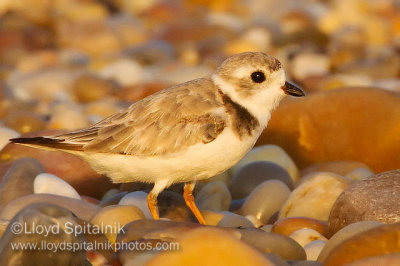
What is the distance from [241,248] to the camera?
421cm

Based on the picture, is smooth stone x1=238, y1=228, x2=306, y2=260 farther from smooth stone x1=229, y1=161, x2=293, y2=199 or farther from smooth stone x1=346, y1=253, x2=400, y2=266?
smooth stone x1=229, y1=161, x2=293, y2=199

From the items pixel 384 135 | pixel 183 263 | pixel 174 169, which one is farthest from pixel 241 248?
pixel 384 135

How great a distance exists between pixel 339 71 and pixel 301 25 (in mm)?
3284

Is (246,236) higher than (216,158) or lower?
lower

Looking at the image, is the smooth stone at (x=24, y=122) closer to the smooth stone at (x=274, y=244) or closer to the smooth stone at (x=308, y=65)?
Answer: the smooth stone at (x=274, y=244)

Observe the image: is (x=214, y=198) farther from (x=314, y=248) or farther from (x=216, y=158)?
(x=314, y=248)

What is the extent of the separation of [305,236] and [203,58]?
28.6 ft

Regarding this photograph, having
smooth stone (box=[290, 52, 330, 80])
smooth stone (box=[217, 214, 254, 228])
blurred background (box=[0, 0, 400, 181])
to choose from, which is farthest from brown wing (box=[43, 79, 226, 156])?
smooth stone (box=[290, 52, 330, 80])

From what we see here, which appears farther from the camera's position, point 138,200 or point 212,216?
point 138,200

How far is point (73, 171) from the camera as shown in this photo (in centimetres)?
714

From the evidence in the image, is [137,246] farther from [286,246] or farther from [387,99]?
[387,99]

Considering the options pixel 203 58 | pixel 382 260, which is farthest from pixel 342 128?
pixel 203 58

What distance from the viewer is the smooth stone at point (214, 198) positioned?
6.52 m

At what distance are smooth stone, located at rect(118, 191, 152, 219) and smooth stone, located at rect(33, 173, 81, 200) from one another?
42 cm
